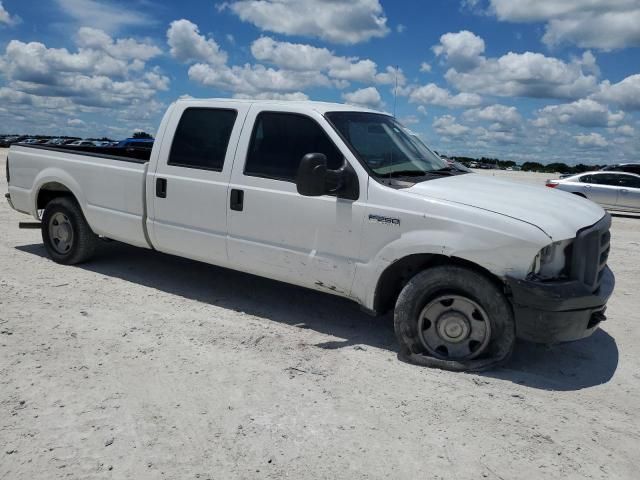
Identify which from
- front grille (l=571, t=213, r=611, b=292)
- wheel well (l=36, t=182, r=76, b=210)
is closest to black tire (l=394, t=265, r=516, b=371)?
front grille (l=571, t=213, r=611, b=292)

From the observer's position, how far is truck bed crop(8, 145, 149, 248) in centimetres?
588

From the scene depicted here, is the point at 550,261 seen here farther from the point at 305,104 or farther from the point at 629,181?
the point at 629,181

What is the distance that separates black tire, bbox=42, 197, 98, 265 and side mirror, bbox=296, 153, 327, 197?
347 cm

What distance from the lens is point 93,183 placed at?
628 cm

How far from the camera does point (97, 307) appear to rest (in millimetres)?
5348

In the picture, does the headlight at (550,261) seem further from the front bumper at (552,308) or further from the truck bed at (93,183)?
the truck bed at (93,183)

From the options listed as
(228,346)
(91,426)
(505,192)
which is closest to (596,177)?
(505,192)

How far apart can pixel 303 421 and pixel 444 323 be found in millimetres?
1402

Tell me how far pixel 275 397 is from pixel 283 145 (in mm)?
2276

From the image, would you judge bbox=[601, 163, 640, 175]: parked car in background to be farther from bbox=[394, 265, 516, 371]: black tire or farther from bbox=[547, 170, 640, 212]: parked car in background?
bbox=[394, 265, 516, 371]: black tire

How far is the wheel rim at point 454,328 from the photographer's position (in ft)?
13.5

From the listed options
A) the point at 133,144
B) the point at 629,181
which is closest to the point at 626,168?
the point at 629,181

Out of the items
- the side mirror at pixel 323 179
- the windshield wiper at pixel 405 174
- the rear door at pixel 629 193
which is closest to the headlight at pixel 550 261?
the windshield wiper at pixel 405 174

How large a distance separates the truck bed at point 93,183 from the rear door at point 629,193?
15.0 m
